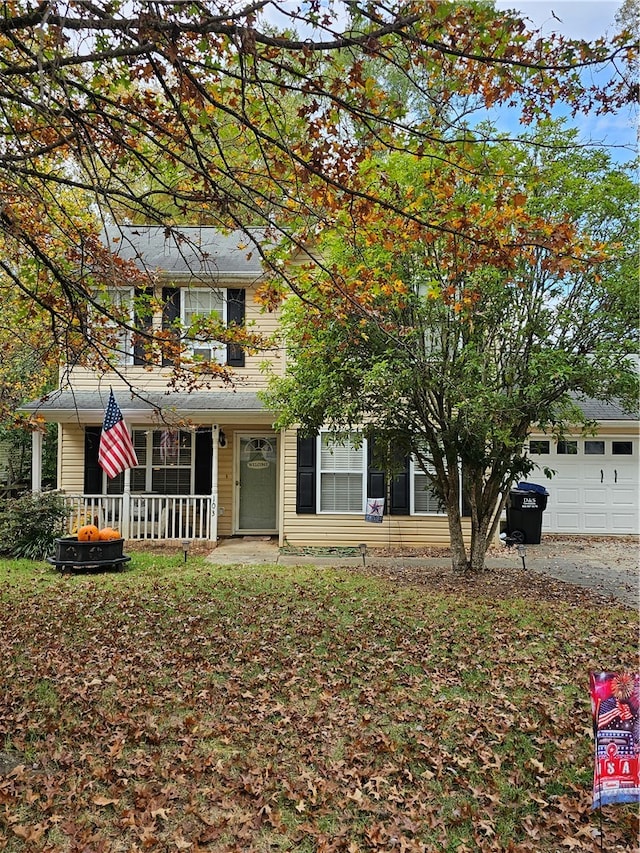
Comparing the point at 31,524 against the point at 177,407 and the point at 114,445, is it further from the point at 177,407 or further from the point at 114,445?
the point at 177,407

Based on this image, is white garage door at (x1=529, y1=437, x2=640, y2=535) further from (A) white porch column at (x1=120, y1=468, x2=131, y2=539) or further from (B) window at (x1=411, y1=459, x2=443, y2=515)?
(A) white porch column at (x1=120, y1=468, x2=131, y2=539)

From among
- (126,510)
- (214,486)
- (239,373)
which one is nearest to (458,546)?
(214,486)

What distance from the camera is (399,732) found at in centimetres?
448

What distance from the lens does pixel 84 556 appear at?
1040cm

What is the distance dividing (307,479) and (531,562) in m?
4.67

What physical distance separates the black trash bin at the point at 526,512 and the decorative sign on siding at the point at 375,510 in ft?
10.1

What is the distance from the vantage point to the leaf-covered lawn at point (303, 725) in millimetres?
3400

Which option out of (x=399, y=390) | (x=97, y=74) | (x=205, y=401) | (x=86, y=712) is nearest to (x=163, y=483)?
(x=205, y=401)

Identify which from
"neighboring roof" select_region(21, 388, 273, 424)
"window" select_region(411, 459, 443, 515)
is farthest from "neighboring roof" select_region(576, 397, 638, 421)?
"neighboring roof" select_region(21, 388, 273, 424)

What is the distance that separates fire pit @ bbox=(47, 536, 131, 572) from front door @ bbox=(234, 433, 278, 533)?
4408mm

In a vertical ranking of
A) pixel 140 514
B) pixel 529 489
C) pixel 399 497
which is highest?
pixel 529 489

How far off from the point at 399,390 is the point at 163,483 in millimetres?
7547

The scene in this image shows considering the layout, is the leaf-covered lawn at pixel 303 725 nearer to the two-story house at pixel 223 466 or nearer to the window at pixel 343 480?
the two-story house at pixel 223 466

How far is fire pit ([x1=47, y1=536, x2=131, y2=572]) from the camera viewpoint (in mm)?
10359
